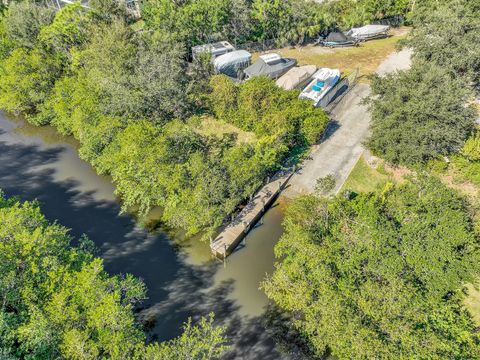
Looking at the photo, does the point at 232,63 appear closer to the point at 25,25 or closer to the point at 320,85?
the point at 320,85

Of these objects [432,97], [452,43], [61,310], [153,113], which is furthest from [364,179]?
[61,310]

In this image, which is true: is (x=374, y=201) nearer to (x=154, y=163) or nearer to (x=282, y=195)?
(x=282, y=195)

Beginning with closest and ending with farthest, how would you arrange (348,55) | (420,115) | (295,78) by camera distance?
(420,115) → (295,78) → (348,55)

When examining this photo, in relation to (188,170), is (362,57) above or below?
above

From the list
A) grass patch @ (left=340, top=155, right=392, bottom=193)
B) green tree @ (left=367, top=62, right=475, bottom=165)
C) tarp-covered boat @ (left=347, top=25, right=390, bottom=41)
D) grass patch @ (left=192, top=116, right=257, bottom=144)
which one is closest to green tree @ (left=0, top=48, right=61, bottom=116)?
grass patch @ (left=192, top=116, right=257, bottom=144)

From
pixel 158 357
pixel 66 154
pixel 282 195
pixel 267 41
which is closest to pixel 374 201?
pixel 282 195

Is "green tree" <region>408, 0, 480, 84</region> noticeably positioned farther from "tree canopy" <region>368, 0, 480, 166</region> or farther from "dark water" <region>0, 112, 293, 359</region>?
"dark water" <region>0, 112, 293, 359</region>

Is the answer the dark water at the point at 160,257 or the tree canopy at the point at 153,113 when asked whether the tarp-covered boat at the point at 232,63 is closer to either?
the tree canopy at the point at 153,113
